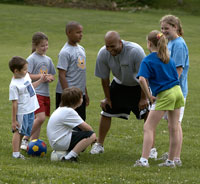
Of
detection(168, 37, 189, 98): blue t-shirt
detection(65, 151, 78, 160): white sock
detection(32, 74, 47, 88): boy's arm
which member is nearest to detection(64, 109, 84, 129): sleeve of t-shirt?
detection(65, 151, 78, 160): white sock

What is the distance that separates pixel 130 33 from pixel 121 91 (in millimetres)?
27956

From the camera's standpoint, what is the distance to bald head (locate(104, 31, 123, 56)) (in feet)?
23.6

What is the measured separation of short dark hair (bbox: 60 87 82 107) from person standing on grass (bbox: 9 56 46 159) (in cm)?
56

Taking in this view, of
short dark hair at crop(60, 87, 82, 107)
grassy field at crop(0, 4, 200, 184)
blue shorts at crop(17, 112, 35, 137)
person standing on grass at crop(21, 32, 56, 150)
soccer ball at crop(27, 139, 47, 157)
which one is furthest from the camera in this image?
person standing on grass at crop(21, 32, 56, 150)

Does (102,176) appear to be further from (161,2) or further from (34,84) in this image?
(161,2)

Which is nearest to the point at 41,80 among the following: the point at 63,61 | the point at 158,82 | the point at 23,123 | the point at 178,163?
the point at 63,61

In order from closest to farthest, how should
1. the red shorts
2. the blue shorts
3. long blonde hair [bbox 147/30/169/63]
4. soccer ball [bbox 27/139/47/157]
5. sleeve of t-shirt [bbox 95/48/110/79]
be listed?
long blonde hair [bbox 147/30/169/63] → the blue shorts → soccer ball [bbox 27/139/47/157] → sleeve of t-shirt [bbox 95/48/110/79] → the red shorts

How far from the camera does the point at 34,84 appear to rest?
7664mm

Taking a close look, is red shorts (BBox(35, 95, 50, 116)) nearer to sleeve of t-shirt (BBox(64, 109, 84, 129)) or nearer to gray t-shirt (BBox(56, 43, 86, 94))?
gray t-shirt (BBox(56, 43, 86, 94))

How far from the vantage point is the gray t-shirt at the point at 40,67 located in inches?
313

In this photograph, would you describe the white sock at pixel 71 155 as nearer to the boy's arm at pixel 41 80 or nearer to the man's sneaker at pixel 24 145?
the man's sneaker at pixel 24 145

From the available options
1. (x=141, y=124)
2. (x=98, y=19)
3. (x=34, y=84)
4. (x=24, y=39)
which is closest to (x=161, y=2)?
(x=98, y=19)

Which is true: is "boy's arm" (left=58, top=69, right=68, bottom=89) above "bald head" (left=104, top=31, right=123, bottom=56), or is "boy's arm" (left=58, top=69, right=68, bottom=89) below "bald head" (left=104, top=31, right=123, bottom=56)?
below

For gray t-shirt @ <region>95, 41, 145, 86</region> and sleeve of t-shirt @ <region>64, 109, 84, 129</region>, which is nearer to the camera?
sleeve of t-shirt @ <region>64, 109, 84, 129</region>
